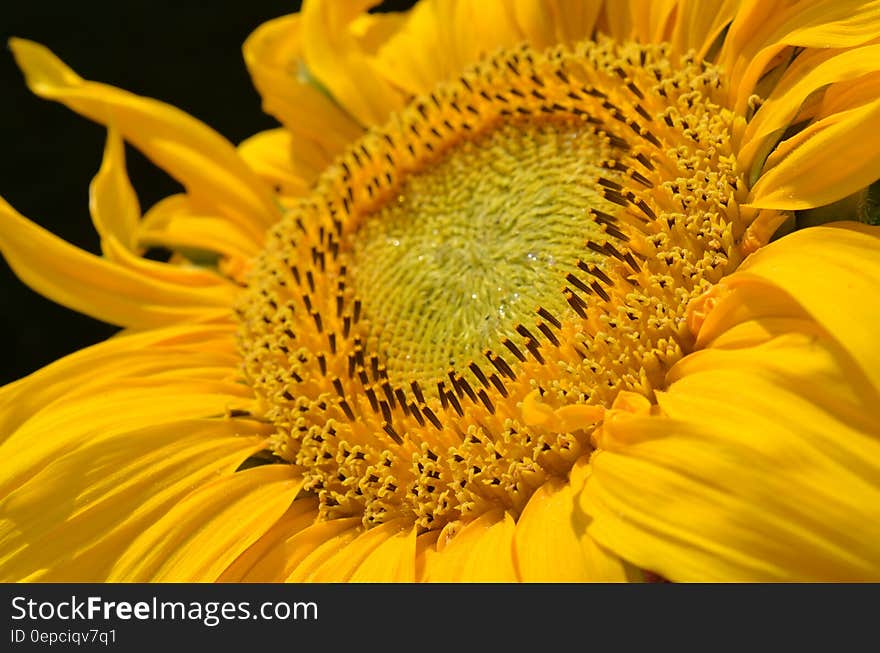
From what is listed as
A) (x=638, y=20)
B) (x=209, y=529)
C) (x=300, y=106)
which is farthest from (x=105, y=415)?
(x=638, y=20)

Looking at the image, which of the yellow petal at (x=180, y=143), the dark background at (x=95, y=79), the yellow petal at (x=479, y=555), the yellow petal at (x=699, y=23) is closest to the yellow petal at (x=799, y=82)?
the yellow petal at (x=699, y=23)

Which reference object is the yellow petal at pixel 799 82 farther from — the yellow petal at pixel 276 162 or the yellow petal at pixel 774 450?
the yellow petal at pixel 276 162

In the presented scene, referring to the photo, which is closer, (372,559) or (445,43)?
(372,559)

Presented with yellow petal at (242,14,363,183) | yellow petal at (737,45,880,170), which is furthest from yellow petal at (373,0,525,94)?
yellow petal at (737,45,880,170)

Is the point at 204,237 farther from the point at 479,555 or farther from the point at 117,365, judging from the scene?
the point at 479,555

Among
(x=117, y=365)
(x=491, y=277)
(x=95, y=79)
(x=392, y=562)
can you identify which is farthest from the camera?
(x=95, y=79)

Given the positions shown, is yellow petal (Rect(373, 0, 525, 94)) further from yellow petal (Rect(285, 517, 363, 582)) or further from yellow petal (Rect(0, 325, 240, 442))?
yellow petal (Rect(285, 517, 363, 582))
